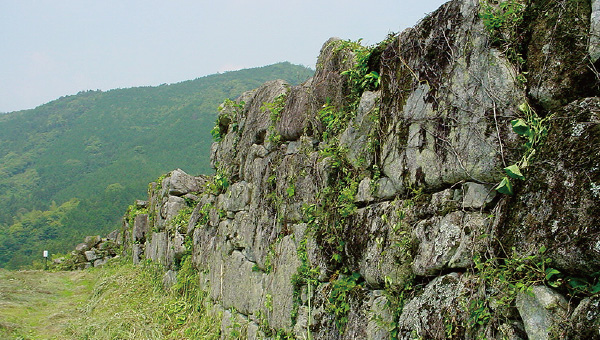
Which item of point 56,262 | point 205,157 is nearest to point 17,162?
point 205,157

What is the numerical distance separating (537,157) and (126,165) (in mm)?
73968

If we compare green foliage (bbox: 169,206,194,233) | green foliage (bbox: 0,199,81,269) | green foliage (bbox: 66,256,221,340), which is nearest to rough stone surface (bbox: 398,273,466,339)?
green foliage (bbox: 66,256,221,340)

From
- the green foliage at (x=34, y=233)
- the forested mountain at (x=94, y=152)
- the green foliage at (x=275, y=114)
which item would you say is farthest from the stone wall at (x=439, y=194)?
the green foliage at (x=34, y=233)

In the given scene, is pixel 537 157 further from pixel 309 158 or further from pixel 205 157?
pixel 205 157

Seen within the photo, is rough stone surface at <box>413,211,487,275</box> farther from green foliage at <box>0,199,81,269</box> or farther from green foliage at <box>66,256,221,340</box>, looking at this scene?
green foliage at <box>0,199,81,269</box>

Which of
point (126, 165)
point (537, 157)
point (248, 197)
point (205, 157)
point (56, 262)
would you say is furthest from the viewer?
point (126, 165)

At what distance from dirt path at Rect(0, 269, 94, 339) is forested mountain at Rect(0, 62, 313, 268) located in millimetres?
26300

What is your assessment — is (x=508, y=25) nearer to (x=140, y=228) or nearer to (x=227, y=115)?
(x=227, y=115)

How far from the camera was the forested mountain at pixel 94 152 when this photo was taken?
50219 millimetres

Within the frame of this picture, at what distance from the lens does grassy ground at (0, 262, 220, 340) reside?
23.2 ft

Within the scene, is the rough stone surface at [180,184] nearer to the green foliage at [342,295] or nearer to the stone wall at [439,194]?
the stone wall at [439,194]

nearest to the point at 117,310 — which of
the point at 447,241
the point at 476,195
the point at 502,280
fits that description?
the point at 447,241

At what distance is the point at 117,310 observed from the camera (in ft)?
27.9

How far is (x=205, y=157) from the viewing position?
6209cm
